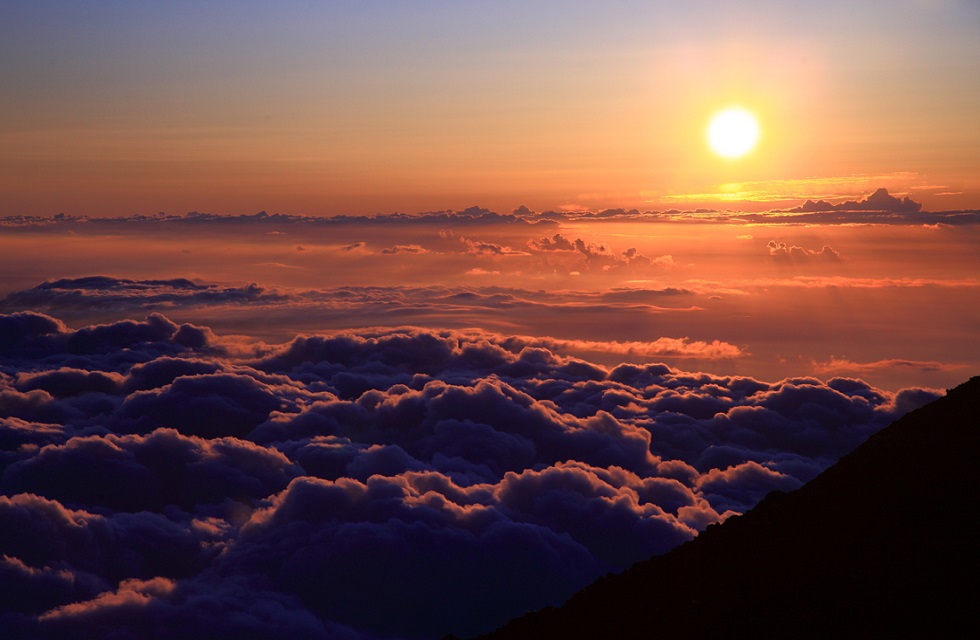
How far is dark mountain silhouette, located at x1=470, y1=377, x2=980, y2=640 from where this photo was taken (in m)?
24.3

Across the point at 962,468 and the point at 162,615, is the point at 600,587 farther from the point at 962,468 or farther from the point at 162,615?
the point at 162,615

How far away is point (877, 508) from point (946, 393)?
12807 mm

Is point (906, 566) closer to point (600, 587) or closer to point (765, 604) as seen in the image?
point (765, 604)

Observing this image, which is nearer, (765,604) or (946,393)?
(765,604)

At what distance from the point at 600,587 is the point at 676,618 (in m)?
5.61

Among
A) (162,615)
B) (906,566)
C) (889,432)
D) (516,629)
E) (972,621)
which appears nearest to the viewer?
(972,621)

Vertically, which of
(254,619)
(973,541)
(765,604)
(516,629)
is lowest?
(254,619)

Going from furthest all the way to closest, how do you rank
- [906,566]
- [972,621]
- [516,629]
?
1. [516,629]
2. [906,566]
3. [972,621]

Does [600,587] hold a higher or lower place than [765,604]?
lower

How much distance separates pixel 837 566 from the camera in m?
27.8

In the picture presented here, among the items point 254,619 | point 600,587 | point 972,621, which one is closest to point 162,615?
point 254,619

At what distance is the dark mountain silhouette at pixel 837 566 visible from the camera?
957 inches

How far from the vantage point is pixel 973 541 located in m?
26.5

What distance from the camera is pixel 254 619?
200 m
